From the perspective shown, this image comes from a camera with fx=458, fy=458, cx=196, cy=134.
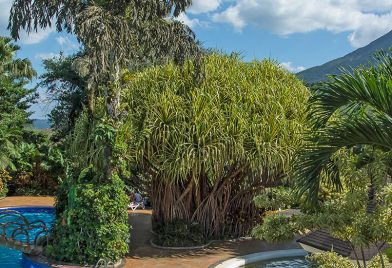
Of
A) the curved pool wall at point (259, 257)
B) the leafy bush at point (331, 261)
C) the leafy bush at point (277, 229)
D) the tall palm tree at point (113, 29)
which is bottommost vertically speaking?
the curved pool wall at point (259, 257)

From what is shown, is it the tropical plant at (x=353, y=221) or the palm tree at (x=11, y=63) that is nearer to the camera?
the tropical plant at (x=353, y=221)

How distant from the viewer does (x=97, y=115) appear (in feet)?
42.5

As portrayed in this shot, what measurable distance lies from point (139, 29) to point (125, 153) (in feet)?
13.1

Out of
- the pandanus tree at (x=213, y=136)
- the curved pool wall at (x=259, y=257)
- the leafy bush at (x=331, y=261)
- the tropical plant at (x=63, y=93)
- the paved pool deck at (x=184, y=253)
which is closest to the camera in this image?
the leafy bush at (x=331, y=261)

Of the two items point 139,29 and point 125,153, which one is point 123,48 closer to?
point 139,29

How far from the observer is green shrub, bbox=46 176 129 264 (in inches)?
474

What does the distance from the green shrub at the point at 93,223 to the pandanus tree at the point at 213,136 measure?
1391mm

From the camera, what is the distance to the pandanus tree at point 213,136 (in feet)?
44.0

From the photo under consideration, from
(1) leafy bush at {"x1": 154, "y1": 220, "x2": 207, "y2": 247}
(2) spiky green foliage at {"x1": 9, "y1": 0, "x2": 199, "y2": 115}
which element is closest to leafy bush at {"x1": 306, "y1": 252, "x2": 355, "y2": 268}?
(2) spiky green foliage at {"x1": 9, "y1": 0, "x2": 199, "y2": 115}

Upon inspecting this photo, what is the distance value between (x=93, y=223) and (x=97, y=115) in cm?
302

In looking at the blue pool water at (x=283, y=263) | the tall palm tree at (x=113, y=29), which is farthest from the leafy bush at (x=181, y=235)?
the tall palm tree at (x=113, y=29)

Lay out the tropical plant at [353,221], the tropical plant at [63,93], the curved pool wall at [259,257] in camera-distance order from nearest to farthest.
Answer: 1. the tropical plant at [353,221]
2. the curved pool wall at [259,257]
3. the tropical plant at [63,93]

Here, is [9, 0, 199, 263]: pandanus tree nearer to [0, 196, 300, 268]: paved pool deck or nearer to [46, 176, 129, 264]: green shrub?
[46, 176, 129, 264]: green shrub

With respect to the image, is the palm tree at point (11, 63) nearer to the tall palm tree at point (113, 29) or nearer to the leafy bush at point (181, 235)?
the tall palm tree at point (113, 29)
